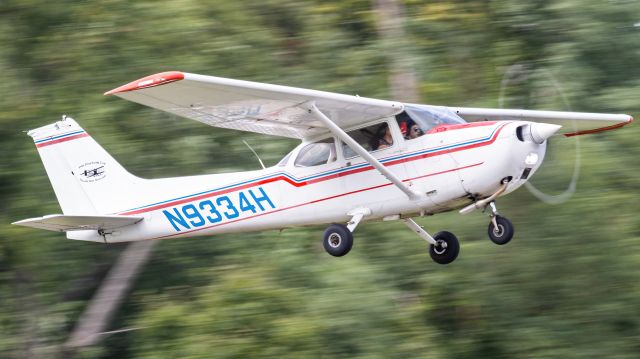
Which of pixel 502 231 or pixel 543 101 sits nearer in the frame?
pixel 502 231

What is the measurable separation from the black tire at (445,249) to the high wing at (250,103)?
165 centimetres

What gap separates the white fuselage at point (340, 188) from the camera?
31.6 ft

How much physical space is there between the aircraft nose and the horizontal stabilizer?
4.55 m

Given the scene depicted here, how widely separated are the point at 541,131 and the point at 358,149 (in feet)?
5.71

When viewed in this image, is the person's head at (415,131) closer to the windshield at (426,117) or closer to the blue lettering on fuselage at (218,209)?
the windshield at (426,117)

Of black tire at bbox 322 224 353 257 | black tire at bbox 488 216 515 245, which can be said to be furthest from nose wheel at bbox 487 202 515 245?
black tire at bbox 322 224 353 257

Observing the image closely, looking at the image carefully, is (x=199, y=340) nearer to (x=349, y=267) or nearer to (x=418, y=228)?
(x=349, y=267)

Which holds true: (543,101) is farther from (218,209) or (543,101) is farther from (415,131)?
(218,209)

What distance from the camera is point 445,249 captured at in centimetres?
1096

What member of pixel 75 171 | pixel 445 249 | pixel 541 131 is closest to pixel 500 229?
pixel 445 249

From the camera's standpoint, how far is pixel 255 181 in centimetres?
1084

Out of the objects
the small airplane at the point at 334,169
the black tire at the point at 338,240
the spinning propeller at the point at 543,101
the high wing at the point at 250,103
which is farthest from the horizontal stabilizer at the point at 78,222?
the spinning propeller at the point at 543,101

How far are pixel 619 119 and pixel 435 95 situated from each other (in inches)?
178

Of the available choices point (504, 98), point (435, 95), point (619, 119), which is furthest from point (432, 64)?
point (619, 119)
